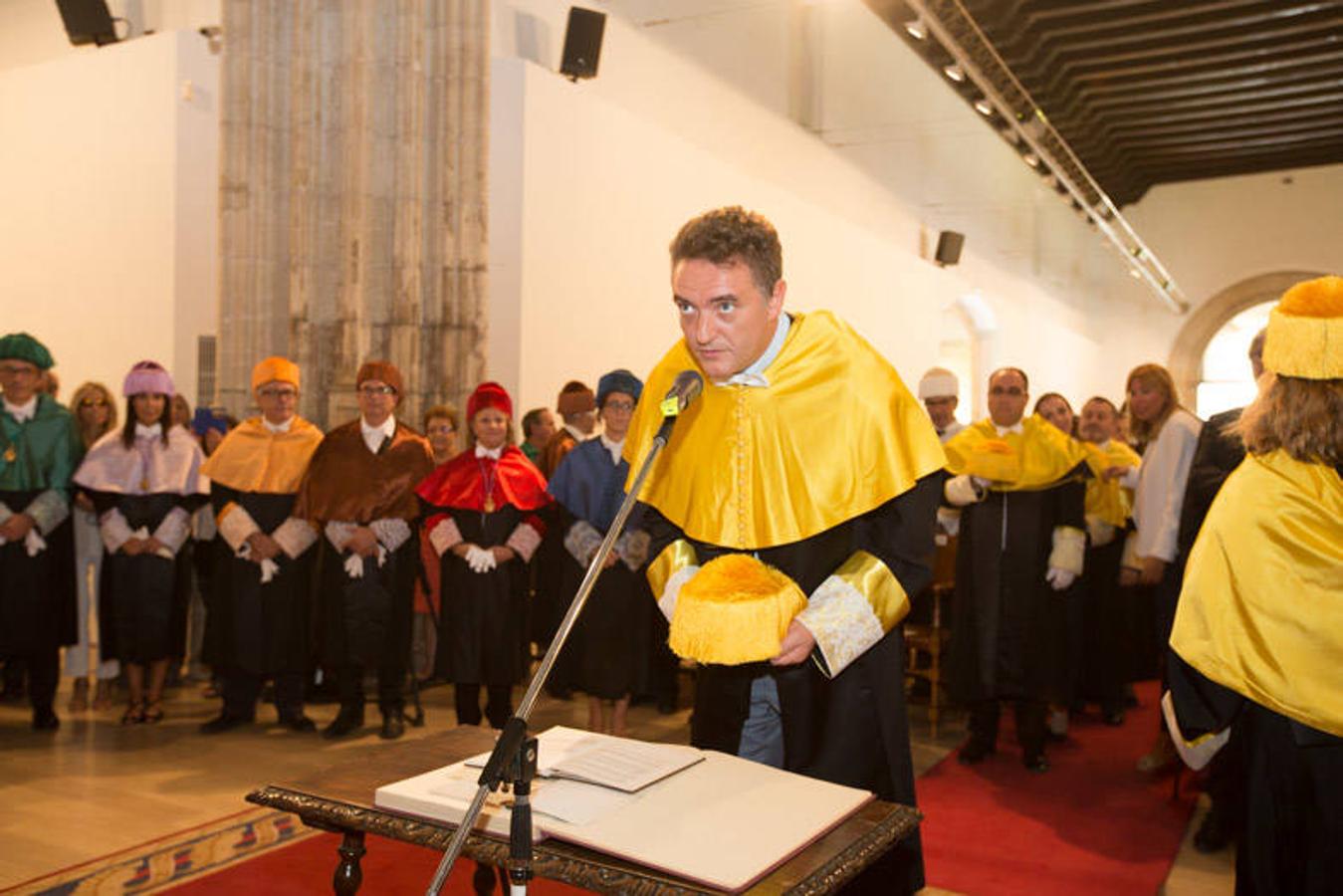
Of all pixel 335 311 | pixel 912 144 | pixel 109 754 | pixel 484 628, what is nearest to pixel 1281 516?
pixel 484 628

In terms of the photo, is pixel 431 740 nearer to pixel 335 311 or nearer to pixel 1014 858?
pixel 1014 858

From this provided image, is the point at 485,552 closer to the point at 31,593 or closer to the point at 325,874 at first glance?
the point at 325,874

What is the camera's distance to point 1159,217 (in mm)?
19828

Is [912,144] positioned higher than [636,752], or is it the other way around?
[912,144]

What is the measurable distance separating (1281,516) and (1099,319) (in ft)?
65.5

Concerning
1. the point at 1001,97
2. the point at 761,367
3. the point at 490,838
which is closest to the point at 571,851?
the point at 490,838

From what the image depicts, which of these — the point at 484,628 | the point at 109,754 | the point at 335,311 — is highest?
the point at 335,311

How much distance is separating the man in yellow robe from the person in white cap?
410cm

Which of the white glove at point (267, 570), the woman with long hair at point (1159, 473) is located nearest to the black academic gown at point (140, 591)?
the white glove at point (267, 570)

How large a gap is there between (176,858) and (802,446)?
2845 millimetres

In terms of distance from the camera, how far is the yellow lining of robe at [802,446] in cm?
225

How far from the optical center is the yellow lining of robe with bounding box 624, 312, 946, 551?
7.38ft

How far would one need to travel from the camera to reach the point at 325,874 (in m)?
3.63

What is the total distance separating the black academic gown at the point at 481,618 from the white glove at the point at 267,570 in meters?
0.91
